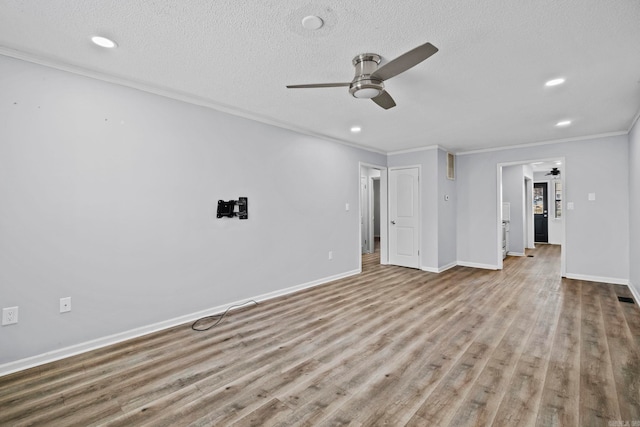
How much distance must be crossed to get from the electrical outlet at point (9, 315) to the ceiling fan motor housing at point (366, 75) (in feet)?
10.5

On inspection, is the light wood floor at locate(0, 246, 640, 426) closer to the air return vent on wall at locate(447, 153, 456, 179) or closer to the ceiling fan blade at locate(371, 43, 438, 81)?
the ceiling fan blade at locate(371, 43, 438, 81)

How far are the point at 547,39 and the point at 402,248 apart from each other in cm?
446

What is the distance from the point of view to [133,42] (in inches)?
83.4

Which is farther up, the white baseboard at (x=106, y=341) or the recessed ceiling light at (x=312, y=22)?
the recessed ceiling light at (x=312, y=22)

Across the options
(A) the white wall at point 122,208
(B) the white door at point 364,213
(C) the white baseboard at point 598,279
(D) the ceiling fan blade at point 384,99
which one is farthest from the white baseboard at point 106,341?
(C) the white baseboard at point 598,279

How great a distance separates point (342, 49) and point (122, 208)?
2.44 m

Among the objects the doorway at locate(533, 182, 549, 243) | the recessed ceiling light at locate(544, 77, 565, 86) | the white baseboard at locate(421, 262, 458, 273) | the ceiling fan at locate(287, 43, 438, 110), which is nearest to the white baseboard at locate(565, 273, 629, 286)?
the white baseboard at locate(421, 262, 458, 273)

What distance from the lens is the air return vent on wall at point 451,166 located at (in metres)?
5.97

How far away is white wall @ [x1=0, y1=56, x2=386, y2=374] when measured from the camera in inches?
89.0

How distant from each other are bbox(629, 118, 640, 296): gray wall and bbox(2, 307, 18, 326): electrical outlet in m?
6.67

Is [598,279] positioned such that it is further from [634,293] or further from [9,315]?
[9,315]

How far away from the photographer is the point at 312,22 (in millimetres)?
1862

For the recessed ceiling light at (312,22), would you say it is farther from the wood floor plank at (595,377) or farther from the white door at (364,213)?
the white door at (364,213)

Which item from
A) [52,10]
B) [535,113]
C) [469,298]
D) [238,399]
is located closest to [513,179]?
[535,113]
